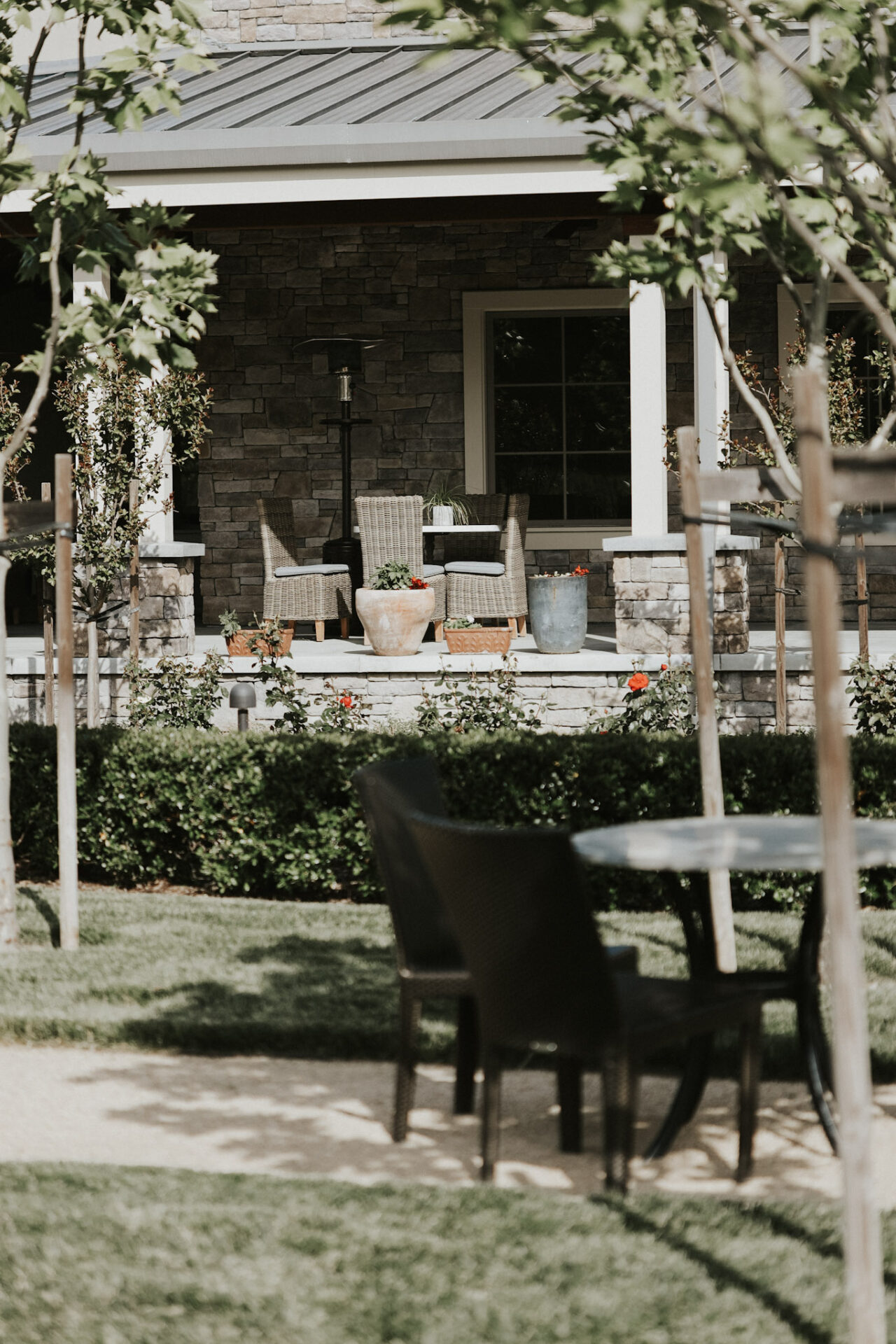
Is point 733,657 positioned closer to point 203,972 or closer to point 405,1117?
point 203,972

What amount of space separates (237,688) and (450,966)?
144 inches

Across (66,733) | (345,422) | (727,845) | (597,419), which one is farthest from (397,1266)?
(597,419)

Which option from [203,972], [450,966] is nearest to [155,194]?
[203,972]

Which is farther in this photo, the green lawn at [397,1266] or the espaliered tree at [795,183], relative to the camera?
the green lawn at [397,1266]

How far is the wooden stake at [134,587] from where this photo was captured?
26.5 ft

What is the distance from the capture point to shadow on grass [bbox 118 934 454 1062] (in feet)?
13.8

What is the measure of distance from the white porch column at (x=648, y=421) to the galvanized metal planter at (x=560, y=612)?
1.66ft

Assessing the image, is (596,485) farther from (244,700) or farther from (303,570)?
(244,700)

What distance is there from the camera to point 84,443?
8.17 meters

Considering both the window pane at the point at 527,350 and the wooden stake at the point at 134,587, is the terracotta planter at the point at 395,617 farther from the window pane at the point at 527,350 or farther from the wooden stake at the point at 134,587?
the window pane at the point at 527,350

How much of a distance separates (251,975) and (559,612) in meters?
4.03

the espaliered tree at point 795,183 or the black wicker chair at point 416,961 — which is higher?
the espaliered tree at point 795,183

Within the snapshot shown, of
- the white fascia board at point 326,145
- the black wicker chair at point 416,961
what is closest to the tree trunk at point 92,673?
the white fascia board at point 326,145

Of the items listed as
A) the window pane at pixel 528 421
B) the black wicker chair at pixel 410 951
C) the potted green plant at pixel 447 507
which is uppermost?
the window pane at pixel 528 421
